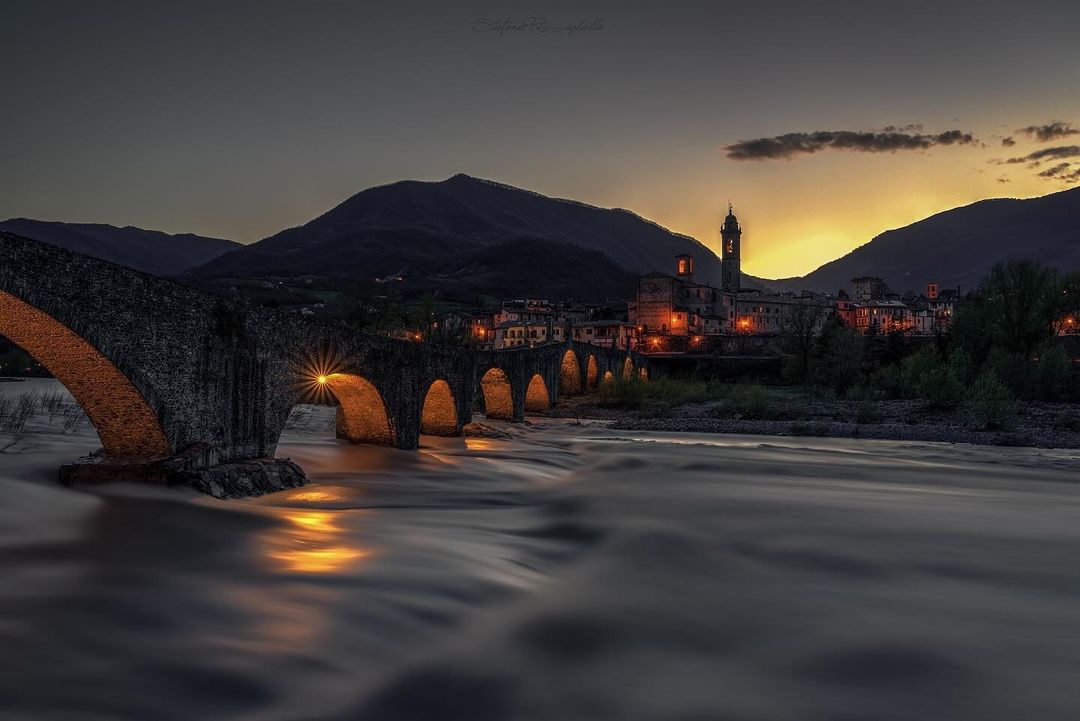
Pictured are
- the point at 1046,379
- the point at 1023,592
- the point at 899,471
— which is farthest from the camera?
the point at 1046,379

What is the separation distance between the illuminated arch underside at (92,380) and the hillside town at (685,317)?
7359 cm

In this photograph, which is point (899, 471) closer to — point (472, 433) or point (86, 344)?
point (472, 433)

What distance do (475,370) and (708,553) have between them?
1786 centimetres

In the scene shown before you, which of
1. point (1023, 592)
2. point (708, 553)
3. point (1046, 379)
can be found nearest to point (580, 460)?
point (708, 553)

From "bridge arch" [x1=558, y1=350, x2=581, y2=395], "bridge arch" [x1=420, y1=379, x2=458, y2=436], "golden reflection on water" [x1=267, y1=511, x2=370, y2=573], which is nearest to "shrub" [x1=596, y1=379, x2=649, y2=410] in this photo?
"bridge arch" [x1=558, y1=350, x2=581, y2=395]

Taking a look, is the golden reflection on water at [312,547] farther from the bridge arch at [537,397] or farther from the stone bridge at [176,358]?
the bridge arch at [537,397]

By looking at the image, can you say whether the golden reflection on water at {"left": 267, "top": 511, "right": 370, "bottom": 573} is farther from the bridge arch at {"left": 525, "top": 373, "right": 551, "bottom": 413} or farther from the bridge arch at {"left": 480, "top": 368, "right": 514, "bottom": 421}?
the bridge arch at {"left": 525, "top": 373, "right": 551, "bottom": 413}

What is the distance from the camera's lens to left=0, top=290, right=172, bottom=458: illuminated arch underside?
31.3 ft

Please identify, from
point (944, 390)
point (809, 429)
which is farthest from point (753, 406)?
point (944, 390)

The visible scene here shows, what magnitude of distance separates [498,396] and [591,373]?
1842cm

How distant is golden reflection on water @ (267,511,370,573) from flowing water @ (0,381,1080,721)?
0.05 metres

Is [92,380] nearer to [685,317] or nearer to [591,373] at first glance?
[591,373]

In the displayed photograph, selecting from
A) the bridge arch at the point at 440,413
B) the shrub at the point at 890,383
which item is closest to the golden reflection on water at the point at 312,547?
the bridge arch at the point at 440,413

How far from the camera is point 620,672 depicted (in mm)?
6062
